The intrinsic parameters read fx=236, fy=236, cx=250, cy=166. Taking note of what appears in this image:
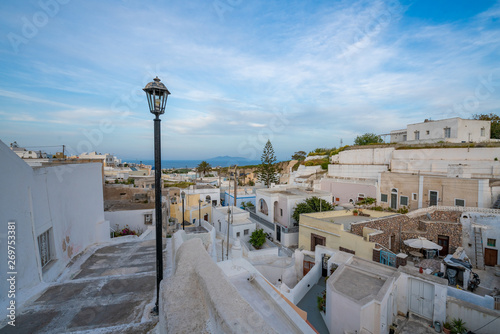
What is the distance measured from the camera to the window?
3723mm

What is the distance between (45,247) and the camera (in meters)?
3.88

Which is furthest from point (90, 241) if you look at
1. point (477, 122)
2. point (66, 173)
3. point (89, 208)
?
point (477, 122)

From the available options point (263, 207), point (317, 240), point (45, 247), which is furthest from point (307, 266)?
point (263, 207)

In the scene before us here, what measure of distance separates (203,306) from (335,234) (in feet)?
33.8

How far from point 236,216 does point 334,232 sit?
6.63 meters

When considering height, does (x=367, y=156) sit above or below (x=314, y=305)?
above

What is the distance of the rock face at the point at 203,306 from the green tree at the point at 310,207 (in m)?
14.4

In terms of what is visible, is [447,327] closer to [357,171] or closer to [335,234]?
[335,234]

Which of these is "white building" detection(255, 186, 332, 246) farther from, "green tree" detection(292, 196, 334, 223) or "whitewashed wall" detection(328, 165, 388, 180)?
"whitewashed wall" detection(328, 165, 388, 180)

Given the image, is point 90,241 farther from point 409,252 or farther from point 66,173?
point 409,252

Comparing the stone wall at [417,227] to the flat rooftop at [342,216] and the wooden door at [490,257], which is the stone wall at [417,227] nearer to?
the flat rooftop at [342,216]

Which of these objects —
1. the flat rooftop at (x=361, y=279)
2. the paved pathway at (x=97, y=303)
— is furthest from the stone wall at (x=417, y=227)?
the paved pathway at (x=97, y=303)

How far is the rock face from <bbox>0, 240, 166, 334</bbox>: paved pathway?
1.01 m

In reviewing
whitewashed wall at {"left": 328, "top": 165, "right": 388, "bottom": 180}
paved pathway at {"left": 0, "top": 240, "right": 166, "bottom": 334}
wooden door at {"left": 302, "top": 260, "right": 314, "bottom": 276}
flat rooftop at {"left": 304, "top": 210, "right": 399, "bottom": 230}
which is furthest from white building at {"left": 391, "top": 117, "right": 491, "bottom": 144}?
paved pathway at {"left": 0, "top": 240, "right": 166, "bottom": 334}
